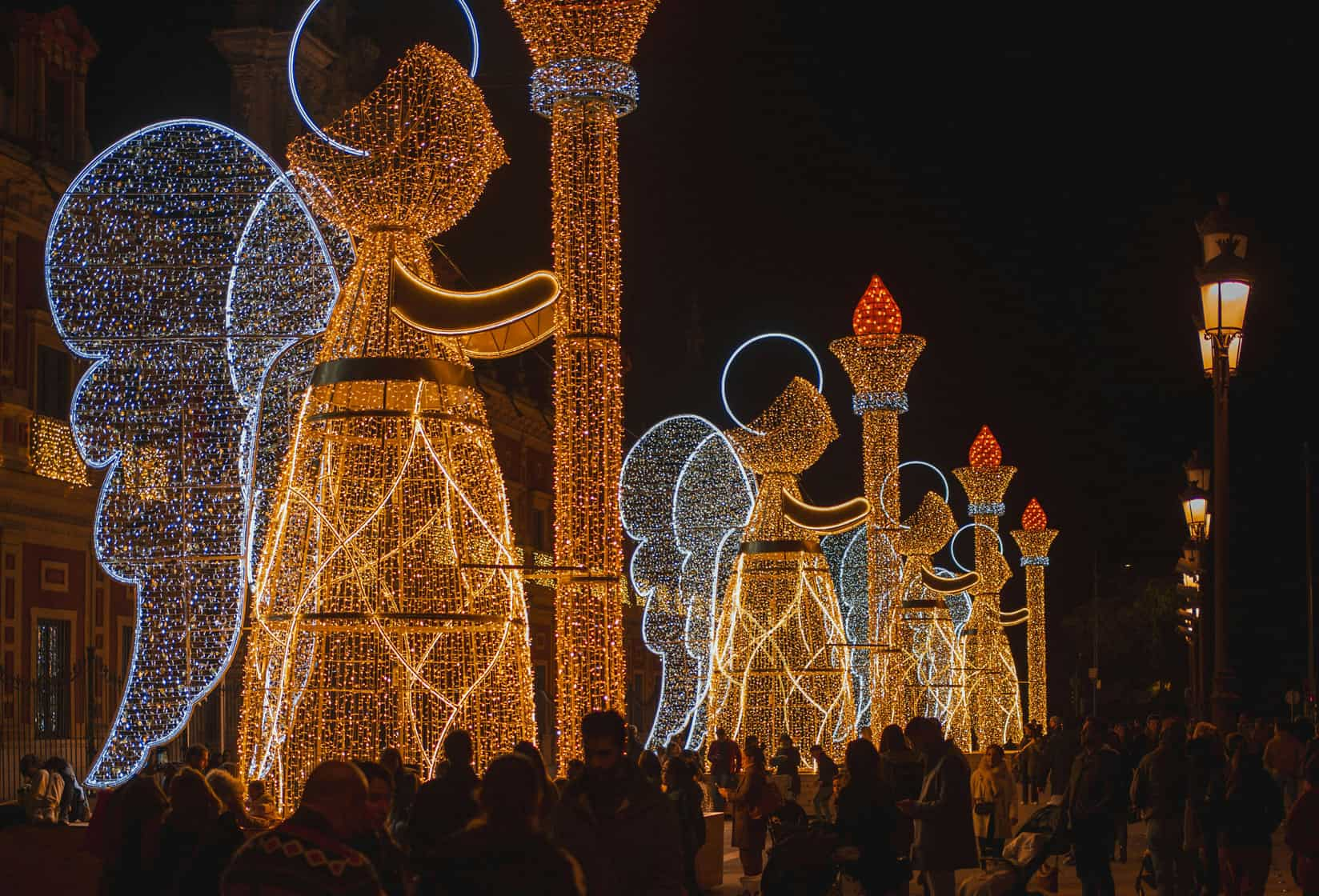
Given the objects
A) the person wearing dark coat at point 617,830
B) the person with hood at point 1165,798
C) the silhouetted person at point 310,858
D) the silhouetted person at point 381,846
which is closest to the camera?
the silhouetted person at point 310,858

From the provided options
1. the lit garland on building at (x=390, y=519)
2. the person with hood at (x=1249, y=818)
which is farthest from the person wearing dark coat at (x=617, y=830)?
the person with hood at (x=1249, y=818)

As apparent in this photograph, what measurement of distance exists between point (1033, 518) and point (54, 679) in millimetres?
28767

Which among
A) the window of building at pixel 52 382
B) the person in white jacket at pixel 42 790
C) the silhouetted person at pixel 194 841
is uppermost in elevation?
the window of building at pixel 52 382

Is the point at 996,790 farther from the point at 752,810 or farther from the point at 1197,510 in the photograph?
the point at 1197,510

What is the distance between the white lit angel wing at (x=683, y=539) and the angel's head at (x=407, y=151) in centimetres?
1578

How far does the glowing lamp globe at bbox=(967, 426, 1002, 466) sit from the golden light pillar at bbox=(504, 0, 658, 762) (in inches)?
1108

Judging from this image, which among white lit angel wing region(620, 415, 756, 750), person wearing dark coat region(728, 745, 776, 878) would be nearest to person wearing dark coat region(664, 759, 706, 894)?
person wearing dark coat region(728, 745, 776, 878)

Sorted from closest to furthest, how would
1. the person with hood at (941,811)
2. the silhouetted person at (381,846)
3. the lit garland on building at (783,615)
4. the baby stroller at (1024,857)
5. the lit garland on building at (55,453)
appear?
1. the silhouetted person at (381,846)
2. the baby stroller at (1024,857)
3. the person with hood at (941,811)
4. the lit garland on building at (55,453)
5. the lit garland on building at (783,615)

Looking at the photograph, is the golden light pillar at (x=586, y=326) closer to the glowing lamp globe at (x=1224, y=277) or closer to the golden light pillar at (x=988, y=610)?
the glowing lamp globe at (x=1224, y=277)

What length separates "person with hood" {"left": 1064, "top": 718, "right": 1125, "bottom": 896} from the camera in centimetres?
1262

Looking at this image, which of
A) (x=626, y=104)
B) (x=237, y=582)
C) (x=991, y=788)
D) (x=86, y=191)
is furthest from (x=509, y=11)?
(x=991, y=788)

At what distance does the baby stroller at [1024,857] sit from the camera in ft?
28.3

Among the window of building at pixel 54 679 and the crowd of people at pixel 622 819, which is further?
the window of building at pixel 54 679

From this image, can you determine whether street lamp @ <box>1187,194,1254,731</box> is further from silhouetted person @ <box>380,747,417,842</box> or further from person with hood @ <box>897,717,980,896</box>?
silhouetted person @ <box>380,747,417,842</box>
